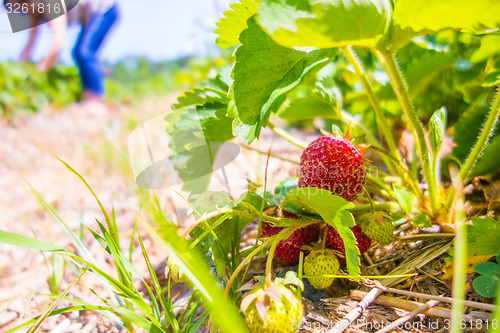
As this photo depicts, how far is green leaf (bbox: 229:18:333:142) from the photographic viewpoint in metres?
0.61

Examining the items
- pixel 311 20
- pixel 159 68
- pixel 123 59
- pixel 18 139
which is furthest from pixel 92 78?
pixel 311 20

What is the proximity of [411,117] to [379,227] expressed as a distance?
0.23 metres

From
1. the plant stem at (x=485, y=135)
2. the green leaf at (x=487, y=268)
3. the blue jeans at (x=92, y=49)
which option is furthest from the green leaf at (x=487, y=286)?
the blue jeans at (x=92, y=49)

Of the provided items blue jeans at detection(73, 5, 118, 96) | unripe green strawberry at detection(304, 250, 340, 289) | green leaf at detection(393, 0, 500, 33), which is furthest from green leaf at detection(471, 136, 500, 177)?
blue jeans at detection(73, 5, 118, 96)

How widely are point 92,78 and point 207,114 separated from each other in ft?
14.0

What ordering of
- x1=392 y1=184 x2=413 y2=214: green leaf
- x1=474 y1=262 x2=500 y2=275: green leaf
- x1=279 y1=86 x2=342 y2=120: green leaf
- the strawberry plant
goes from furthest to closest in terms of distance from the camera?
1. x1=279 y1=86 x2=342 y2=120: green leaf
2. x1=392 y1=184 x2=413 y2=214: green leaf
3. x1=474 y1=262 x2=500 y2=275: green leaf
4. the strawberry plant

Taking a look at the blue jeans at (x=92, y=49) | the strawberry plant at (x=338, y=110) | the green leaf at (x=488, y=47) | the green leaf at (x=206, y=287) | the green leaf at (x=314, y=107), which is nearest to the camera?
the green leaf at (x=206, y=287)

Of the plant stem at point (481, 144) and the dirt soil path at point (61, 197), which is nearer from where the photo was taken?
the plant stem at point (481, 144)

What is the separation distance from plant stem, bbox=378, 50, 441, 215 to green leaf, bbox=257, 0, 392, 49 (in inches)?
5.0

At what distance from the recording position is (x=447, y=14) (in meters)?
0.47

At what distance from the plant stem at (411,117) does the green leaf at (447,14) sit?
9cm

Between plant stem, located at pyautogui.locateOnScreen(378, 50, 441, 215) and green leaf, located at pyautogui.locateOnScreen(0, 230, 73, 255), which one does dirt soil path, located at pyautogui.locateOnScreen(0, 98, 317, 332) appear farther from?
plant stem, located at pyautogui.locateOnScreen(378, 50, 441, 215)

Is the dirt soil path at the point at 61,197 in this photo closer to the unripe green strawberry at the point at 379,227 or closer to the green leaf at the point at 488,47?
the unripe green strawberry at the point at 379,227

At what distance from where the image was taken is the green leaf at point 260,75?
0.61 meters
